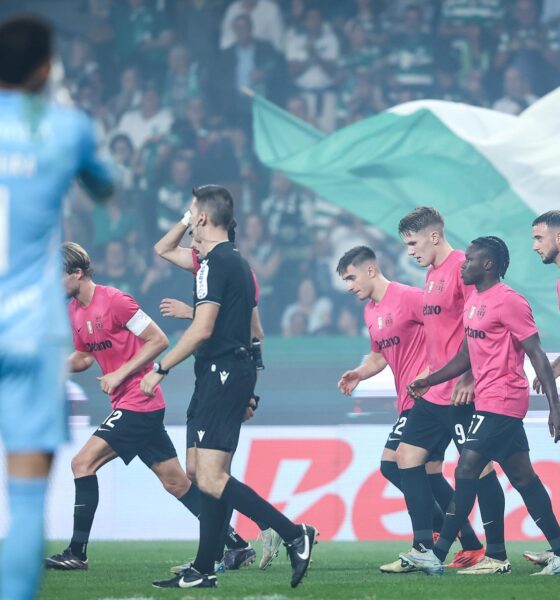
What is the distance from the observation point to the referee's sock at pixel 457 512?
6.78 metres

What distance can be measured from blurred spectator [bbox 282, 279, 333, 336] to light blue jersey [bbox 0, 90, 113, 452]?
9.07 meters

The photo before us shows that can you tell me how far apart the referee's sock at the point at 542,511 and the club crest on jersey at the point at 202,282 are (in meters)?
2.36

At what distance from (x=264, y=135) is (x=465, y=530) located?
7209mm

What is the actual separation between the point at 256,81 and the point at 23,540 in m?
11.3

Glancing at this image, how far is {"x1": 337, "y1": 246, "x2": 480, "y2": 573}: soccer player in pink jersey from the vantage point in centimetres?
763

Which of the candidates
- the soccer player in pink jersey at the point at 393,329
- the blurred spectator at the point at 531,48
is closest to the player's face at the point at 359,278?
the soccer player in pink jersey at the point at 393,329

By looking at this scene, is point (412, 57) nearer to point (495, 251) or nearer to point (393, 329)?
point (393, 329)

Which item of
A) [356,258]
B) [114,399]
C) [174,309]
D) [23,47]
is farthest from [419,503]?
[23,47]

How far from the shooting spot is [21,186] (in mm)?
3562

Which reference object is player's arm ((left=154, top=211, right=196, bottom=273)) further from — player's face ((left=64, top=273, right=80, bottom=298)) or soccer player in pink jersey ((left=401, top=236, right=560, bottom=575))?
soccer player in pink jersey ((left=401, top=236, right=560, bottom=575))

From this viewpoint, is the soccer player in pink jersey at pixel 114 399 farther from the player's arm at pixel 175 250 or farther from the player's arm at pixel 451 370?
the player's arm at pixel 451 370

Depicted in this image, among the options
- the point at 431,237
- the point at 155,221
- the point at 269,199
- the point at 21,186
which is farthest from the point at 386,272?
the point at 21,186

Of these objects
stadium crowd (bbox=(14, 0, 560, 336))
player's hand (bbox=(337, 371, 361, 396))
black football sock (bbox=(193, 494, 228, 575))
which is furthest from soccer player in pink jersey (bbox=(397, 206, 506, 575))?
stadium crowd (bbox=(14, 0, 560, 336))

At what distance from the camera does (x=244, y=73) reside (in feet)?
46.7
